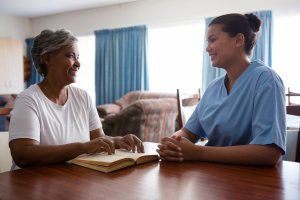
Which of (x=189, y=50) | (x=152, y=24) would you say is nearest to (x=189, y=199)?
(x=189, y=50)

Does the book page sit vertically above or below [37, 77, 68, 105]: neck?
below

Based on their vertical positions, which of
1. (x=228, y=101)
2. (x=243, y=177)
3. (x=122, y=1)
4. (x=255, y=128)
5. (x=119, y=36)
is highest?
(x=122, y=1)

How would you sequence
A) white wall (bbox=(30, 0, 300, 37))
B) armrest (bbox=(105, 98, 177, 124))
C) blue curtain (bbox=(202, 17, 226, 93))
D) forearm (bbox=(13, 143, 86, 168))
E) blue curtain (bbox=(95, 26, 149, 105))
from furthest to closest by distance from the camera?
blue curtain (bbox=(95, 26, 149, 105)) → blue curtain (bbox=(202, 17, 226, 93)) → white wall (bbox=(30, 0, 300, 37)) → armrest (bbox=(105, 98, 177, 124)) → forearm (bbox=(13, 143, 86, 168))

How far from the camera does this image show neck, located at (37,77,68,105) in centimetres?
145

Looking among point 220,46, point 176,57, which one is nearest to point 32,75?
point 176,57

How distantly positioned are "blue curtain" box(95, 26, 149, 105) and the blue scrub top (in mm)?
4303

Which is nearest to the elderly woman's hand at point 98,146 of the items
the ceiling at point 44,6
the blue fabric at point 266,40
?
the blue fabric at point 266,40

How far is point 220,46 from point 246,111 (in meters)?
0.36

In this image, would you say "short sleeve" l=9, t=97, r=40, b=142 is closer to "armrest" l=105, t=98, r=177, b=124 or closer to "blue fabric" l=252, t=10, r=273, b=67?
"armrest" l=105, t=98, r=177, b=124

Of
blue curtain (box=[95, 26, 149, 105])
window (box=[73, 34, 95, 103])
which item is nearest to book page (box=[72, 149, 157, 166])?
blue curtain (box=[95, 26, 149, 105])

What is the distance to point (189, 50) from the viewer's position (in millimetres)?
5340

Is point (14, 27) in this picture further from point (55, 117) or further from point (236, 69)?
point (236, 69)

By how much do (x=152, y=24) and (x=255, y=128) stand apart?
4762mm

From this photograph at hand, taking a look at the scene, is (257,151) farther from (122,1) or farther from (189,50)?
(122,1)
